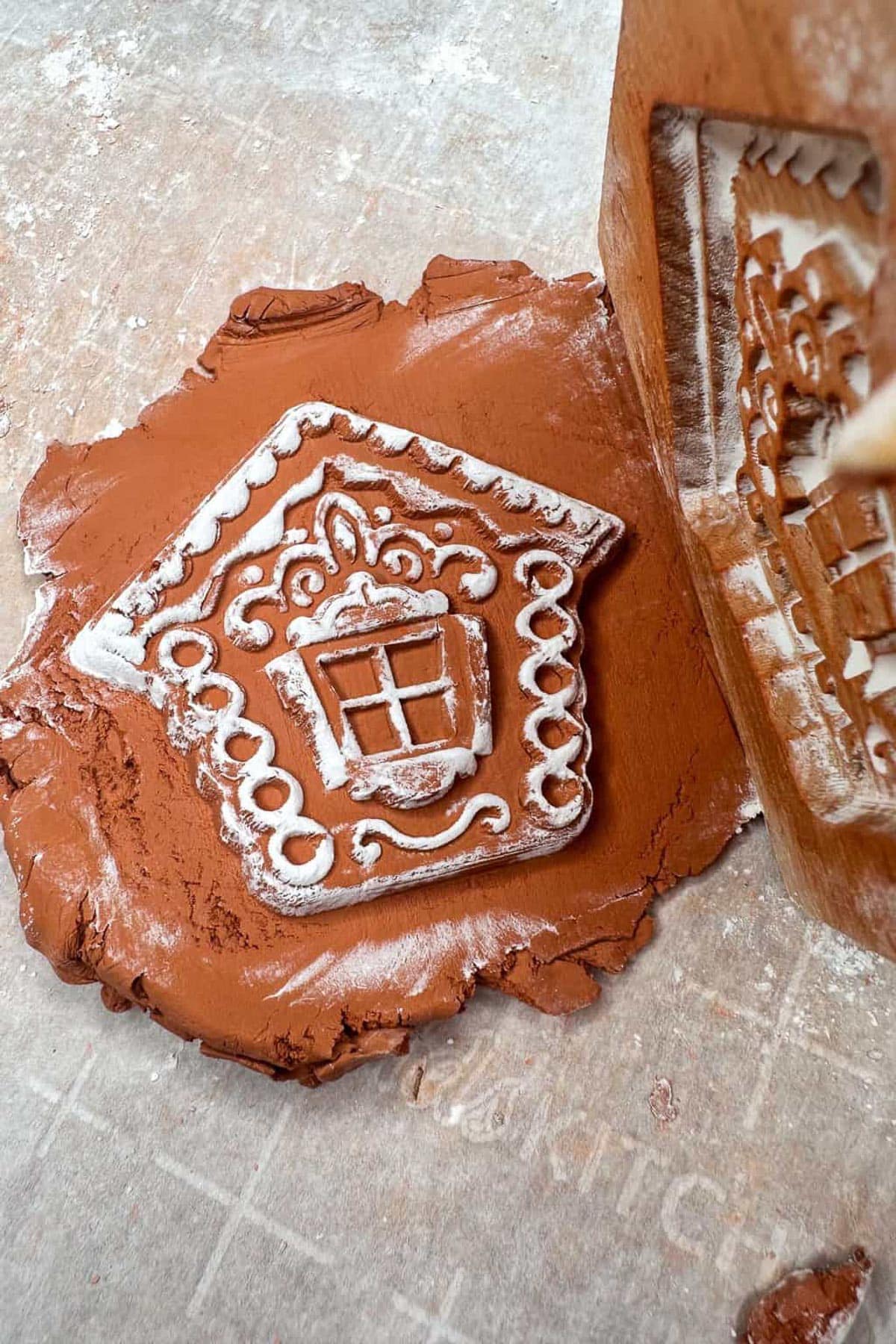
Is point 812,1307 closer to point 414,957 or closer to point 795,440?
point 414,957

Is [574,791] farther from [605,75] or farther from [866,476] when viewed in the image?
[605,75]

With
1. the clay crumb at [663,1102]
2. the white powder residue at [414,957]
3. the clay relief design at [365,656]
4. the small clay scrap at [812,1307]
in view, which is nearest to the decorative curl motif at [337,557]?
the clay relief design at [365,656]

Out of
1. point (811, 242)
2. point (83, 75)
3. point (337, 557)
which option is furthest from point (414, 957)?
point (83, 75)

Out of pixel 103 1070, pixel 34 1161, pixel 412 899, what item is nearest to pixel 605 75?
pixel 412 899

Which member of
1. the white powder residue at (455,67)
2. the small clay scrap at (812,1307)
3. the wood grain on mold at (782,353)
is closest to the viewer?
the wood grain on mold at (782,353)

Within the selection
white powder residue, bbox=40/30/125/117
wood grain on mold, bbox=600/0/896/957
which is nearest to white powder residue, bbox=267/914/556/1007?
wood grain on mold, bbox=600/0/896/957

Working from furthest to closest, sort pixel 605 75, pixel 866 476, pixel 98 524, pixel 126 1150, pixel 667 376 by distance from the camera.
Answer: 1. pixel 605 75
2. pixel 98 524
3. pixel 126 1150
4. pixel 667 376
5. pixel 866 476

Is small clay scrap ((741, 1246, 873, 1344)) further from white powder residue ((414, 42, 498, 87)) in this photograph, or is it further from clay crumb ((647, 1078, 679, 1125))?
white powder residue ((414, 42, 498, 87))

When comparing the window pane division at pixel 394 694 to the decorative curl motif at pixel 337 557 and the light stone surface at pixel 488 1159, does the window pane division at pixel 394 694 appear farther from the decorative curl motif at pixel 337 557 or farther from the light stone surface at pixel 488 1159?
the light stone surface at pixel 488 1159
